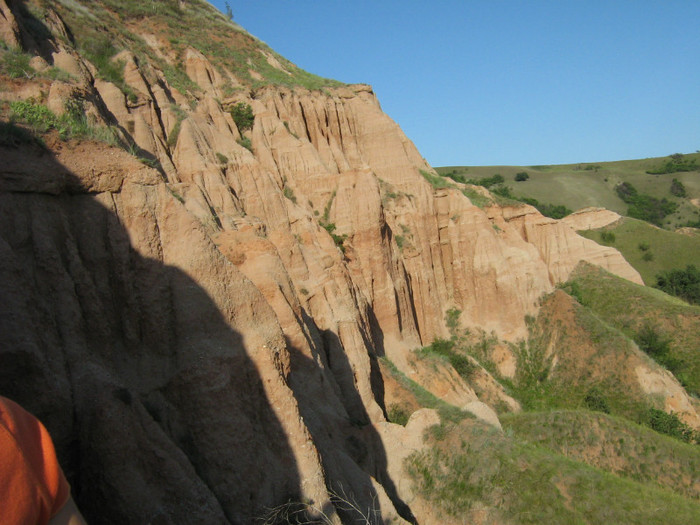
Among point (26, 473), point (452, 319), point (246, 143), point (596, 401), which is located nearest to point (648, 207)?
point (452, 319)

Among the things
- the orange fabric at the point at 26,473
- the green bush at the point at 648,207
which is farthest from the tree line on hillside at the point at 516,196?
the orange fabric at the point at 26,473

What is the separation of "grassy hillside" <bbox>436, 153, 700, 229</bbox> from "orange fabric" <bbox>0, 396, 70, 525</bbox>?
9097cm

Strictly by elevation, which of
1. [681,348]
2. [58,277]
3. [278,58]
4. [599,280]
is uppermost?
[278,58]

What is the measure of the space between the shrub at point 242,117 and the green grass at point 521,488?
23.4m

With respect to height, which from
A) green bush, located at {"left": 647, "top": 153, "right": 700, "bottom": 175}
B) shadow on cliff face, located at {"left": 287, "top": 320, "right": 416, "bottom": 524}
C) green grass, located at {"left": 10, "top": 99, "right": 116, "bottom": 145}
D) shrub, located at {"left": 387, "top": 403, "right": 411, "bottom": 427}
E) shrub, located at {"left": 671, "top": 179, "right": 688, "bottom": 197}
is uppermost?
green bush, located at {"left": 647, "top": 153, "right": 700, "bottom": 175}

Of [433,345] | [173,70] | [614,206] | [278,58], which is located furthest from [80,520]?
[614,206]

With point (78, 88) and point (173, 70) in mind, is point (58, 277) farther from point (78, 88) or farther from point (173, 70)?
point (173, 70)

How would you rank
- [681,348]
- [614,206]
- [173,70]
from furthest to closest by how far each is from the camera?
[614,206] < [681,348] < [173,70]

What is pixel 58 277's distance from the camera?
24.5 ft

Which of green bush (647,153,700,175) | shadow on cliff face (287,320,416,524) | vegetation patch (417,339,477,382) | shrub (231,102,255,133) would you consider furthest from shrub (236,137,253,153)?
green bush (647,153,700,175)

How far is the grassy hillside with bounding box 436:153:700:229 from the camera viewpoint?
97.8 meters

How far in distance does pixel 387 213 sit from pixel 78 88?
24078 millimetres

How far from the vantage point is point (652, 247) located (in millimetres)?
62281

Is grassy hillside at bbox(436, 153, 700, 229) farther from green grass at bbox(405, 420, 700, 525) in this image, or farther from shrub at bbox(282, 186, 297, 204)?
green grass at bbox(405, 420, 700, 525)
